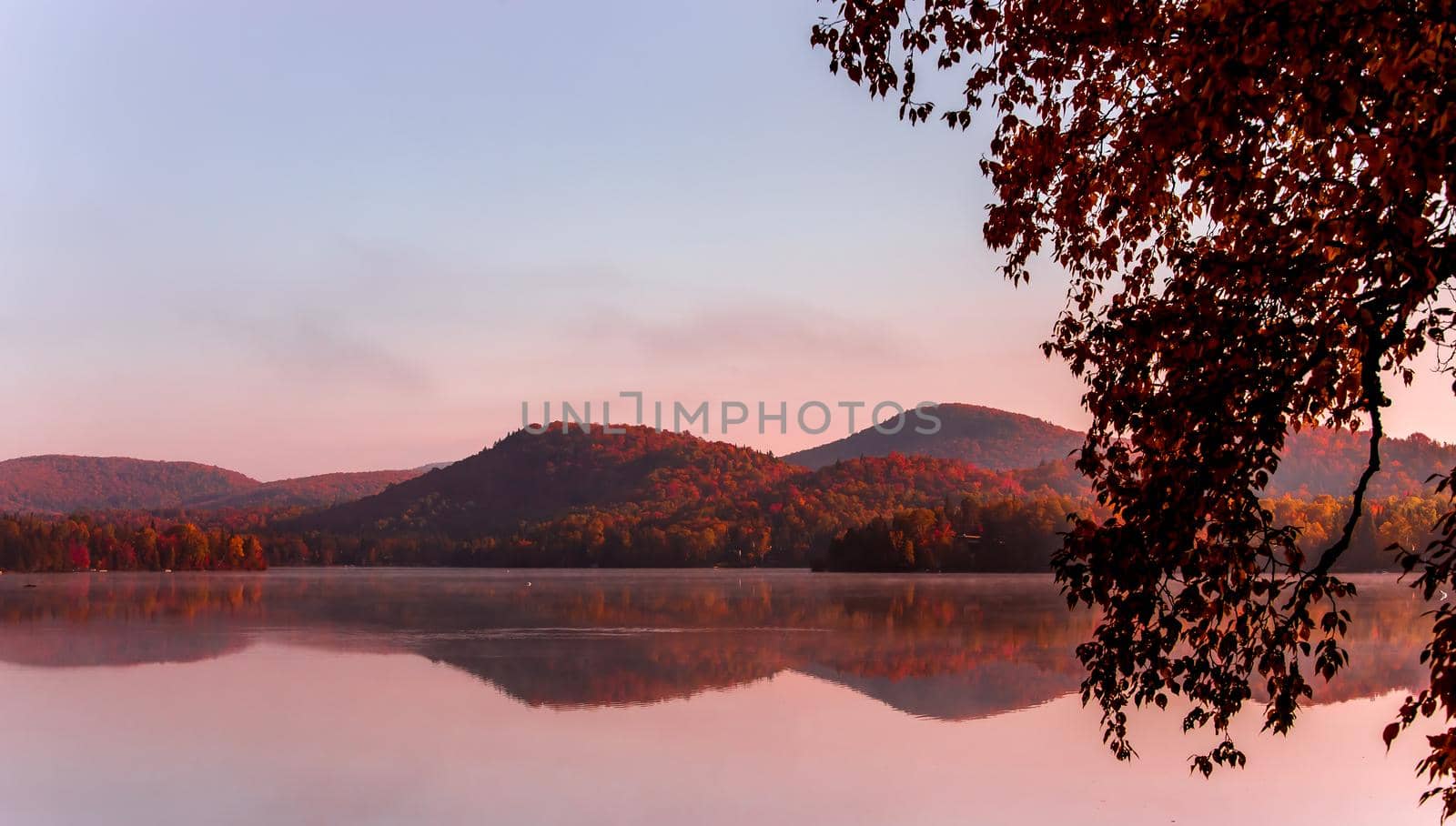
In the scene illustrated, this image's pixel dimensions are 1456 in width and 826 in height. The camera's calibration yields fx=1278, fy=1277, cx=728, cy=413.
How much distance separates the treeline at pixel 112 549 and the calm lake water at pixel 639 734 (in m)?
98.8

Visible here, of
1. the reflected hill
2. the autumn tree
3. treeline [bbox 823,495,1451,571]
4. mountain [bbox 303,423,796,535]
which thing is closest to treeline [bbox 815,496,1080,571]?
treeline [bbox 823,495,1451,571]

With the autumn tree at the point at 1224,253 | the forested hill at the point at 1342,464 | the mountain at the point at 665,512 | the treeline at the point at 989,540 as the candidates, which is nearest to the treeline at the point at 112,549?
the mountain at the point at 665,512

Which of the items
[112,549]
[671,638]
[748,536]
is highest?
[748,536]

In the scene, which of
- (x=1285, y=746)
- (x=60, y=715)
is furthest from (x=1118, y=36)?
(x=60, y=715)

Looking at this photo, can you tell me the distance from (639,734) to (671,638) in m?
17.1

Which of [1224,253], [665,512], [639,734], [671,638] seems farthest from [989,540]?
[1224,253]

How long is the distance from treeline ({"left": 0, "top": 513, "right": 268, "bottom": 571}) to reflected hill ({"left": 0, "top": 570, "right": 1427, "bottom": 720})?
217 feet

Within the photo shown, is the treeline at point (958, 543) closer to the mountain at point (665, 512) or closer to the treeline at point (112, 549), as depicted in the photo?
the mountain at point (665, 512)

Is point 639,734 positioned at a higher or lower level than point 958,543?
lower

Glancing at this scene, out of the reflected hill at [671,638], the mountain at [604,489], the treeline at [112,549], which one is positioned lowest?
the reflected hill at [671,638]

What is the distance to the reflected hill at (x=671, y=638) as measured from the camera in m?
24.9

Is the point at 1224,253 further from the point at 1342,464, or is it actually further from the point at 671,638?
the point at 1342,464

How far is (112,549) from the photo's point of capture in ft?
429

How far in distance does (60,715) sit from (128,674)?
6.14 m
